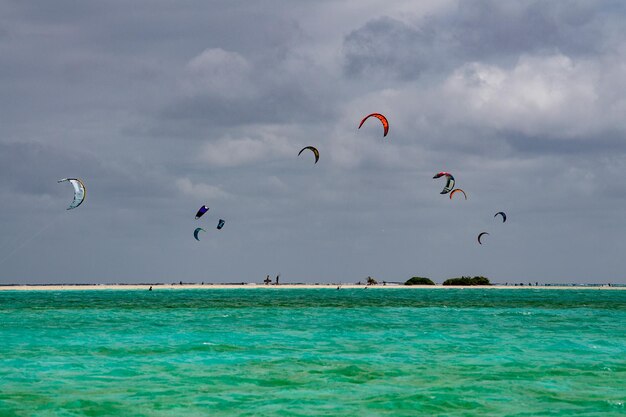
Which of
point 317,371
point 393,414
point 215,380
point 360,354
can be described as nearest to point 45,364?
point 215,380

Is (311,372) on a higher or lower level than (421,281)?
lower

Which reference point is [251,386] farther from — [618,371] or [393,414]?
[618,371]

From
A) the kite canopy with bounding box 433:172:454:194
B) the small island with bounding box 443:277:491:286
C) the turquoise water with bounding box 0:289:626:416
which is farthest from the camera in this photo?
the small island with bounding box 443:277:491:286

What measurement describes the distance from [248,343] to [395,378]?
947cm

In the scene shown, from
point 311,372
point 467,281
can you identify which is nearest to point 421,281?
point 467,281

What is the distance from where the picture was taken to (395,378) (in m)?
18.7

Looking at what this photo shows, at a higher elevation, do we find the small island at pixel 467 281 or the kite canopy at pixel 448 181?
the kite canopy at pixel 448 181

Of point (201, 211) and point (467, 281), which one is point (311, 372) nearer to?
point (201, 211)

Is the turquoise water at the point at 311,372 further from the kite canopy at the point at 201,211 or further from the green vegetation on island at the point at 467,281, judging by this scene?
the green vegetation on island at the point at 467,281

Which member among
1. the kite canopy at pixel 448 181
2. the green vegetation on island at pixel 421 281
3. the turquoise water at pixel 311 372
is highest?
the kite canopy at pixel 448 181

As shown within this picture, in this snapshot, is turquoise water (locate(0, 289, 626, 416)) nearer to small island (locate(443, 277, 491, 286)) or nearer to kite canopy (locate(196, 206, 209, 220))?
kite canopy (locate(196, 206, 209, 220))

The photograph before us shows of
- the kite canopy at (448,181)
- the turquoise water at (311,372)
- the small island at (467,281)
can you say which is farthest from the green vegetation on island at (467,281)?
the turquoise water at (311,372)

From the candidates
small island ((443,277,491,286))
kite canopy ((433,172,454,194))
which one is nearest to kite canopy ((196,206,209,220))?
kite canopy ((433,172,454,194))

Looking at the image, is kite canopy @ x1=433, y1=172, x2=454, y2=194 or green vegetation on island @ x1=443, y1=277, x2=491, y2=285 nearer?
kite canopy @ x1=433, y1=172, x2=454, y2=194
